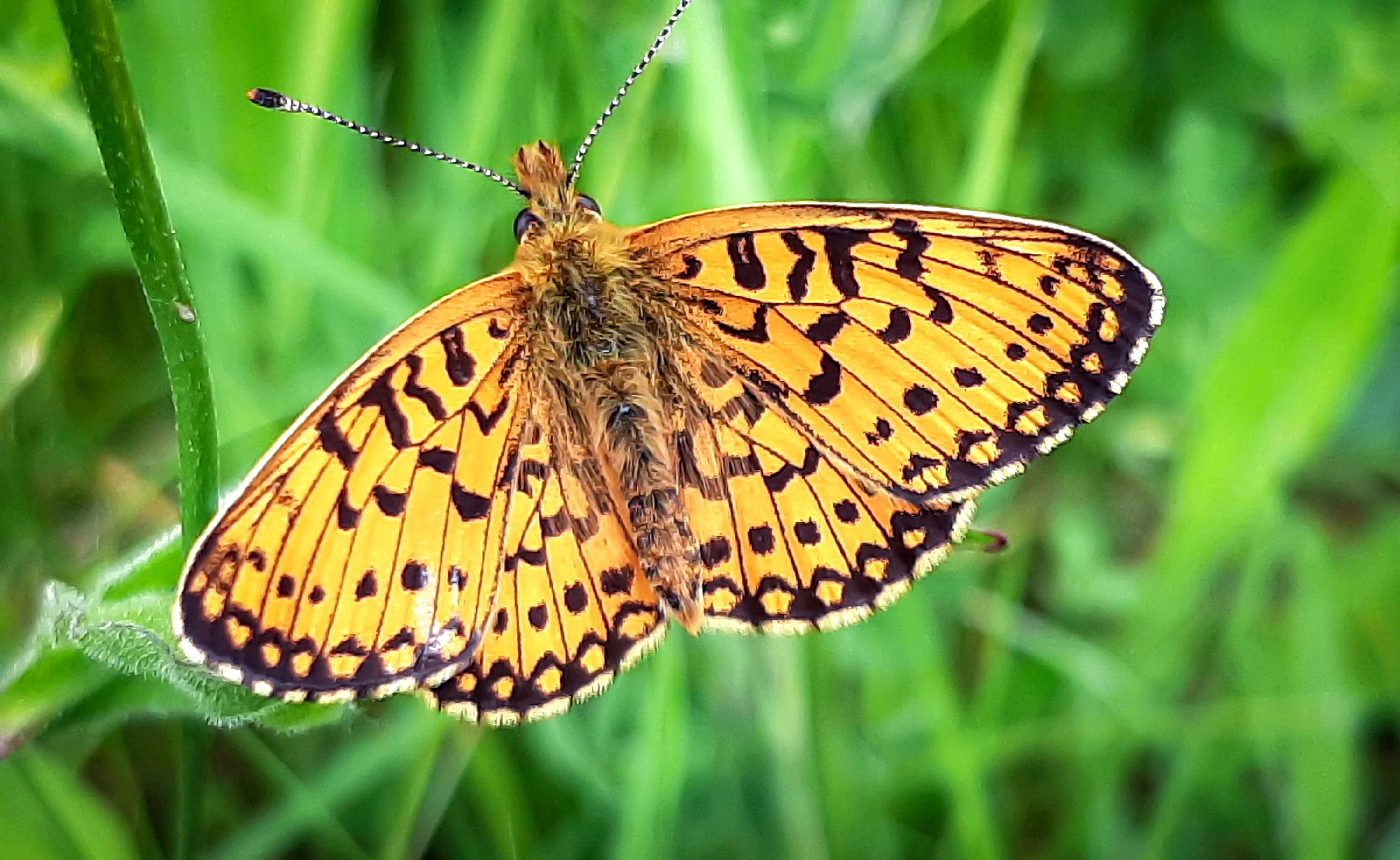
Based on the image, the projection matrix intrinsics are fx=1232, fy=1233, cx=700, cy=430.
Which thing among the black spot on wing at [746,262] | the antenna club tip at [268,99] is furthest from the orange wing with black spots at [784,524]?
the antenna club tip at [268,99]

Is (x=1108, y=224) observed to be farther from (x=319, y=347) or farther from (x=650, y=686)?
(x=319, y=347)

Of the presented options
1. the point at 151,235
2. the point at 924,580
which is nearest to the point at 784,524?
the point at 924,580

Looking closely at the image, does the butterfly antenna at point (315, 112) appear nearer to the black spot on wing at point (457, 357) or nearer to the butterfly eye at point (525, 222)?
the butterfly eye at point (525, 222)

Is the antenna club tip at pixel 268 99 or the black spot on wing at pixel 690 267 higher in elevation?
the antenna club tip at pixel 268 99

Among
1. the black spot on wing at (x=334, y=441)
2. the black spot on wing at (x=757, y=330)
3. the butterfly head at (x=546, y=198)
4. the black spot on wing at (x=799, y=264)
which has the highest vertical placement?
the butterfly head at (x=546, y=198)

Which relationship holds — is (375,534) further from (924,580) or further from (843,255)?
(924,580)

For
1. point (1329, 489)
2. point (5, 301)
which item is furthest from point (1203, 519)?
point (5, 301)
